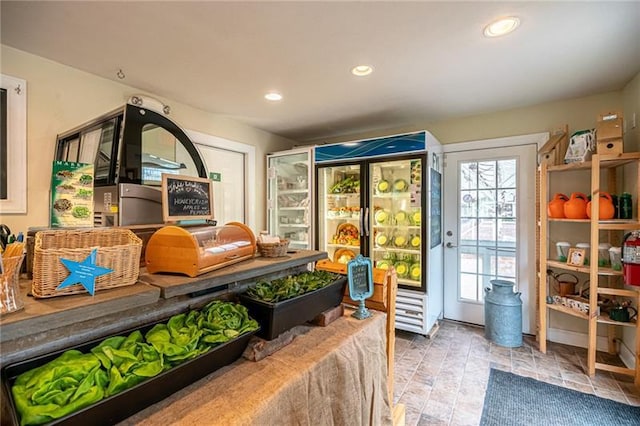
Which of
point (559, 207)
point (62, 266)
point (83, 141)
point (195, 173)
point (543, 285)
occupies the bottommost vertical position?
point (543, 285)

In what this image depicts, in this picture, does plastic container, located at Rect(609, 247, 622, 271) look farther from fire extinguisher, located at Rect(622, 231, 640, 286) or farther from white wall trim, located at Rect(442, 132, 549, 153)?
white wall trim, located at Rect(442, 132, 549, 153)

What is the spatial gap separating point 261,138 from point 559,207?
3.23 m

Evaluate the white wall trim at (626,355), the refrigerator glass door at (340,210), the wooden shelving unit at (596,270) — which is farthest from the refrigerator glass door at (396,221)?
the white wall trim at (626,355)

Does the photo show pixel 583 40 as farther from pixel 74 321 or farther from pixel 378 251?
pixel 74 321

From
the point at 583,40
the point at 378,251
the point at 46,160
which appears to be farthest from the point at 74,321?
the point at 378,251

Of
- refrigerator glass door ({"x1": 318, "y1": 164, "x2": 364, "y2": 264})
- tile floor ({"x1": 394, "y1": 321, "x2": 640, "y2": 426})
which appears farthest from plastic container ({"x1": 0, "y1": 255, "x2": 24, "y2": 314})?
refrigerator glass door ({"x1": 318, "y1": 164, "x2": 364, "y2": 264})

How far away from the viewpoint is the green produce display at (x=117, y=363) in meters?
0.63

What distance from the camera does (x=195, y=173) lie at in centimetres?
250

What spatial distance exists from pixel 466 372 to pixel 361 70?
8.19 feet

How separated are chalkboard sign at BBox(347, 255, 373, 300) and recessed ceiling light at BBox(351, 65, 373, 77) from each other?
4.77ft

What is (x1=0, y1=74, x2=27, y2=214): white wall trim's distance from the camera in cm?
189

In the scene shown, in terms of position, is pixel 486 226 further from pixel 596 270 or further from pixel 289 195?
pixel 289 195

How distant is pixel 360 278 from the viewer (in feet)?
4.70

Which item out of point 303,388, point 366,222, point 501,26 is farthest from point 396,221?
point 303,388
